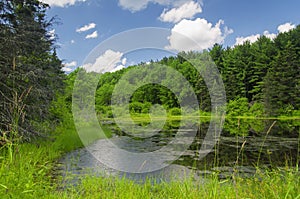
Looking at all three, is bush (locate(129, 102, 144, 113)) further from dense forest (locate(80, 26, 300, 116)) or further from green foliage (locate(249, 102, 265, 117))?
green foliage (locate(249, 102, 265, 117))

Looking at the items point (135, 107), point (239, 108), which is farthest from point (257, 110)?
point (135, 107)

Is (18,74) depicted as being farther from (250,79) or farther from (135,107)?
(250,79)

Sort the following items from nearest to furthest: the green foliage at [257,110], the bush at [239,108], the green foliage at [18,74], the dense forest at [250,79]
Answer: the green foliage at [18,74] → the dense forest at [250,79] → the green foliage at [257,110] → the bush at [239,108]

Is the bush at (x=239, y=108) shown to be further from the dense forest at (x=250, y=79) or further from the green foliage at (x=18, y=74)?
the green foliage at (x=18, y=74)

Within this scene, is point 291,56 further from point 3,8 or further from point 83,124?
point 3,8

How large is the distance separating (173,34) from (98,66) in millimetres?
2187

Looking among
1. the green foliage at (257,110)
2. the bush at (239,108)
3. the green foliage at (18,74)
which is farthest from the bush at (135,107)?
the green foliage at (257,110)

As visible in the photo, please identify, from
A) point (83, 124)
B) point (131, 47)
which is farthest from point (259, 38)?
point (131, 47)

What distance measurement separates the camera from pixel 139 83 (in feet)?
31.0

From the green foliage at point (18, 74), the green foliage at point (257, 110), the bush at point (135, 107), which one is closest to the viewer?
the green foliage at point (18, 74)

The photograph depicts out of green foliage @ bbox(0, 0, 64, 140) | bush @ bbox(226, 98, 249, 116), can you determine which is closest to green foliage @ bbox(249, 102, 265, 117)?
bush @ bbox(226, 98, 249, 116)

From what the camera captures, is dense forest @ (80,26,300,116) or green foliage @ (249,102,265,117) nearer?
dense forest @ (80,26,300,116)

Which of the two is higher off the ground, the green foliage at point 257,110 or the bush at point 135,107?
the green foliage at point 257,110

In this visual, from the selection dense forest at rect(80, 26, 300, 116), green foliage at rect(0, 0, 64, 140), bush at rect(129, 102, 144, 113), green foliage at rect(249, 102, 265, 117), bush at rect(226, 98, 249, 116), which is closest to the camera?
green foliage at rect(0, 0, 64, 140)
